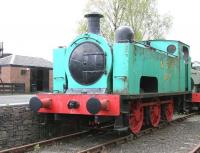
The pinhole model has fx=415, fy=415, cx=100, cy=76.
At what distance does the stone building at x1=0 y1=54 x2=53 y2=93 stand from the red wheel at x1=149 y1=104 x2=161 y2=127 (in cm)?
2246

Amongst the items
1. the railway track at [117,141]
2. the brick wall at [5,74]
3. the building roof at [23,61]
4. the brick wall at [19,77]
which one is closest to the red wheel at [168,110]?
the railway track at [117,141]

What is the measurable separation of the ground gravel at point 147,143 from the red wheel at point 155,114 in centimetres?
27

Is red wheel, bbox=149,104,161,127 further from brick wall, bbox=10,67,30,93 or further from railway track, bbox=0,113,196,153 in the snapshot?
brick wall, bbox=10,67,30,93

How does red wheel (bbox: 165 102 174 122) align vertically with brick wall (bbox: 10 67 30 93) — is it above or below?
below

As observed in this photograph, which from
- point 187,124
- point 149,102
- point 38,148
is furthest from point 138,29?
point 38,148

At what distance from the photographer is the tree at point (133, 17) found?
3666cm

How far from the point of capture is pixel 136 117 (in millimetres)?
10688

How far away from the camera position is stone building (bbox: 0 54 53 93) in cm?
3416

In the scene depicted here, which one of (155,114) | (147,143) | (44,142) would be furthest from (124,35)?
A: (155,114)

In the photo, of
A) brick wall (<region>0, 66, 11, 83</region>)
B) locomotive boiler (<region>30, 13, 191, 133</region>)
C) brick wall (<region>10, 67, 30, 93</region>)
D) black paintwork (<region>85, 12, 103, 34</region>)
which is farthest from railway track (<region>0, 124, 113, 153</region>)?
brick wall (<region>0, 66, 11, 83</region>)

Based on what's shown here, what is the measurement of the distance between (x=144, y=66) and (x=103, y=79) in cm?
131

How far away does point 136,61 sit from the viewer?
10094 mm

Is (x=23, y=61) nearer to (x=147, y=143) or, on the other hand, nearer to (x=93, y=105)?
(x=147, y=143)

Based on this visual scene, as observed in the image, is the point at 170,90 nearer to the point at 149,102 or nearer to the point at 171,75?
the point at 171,75
